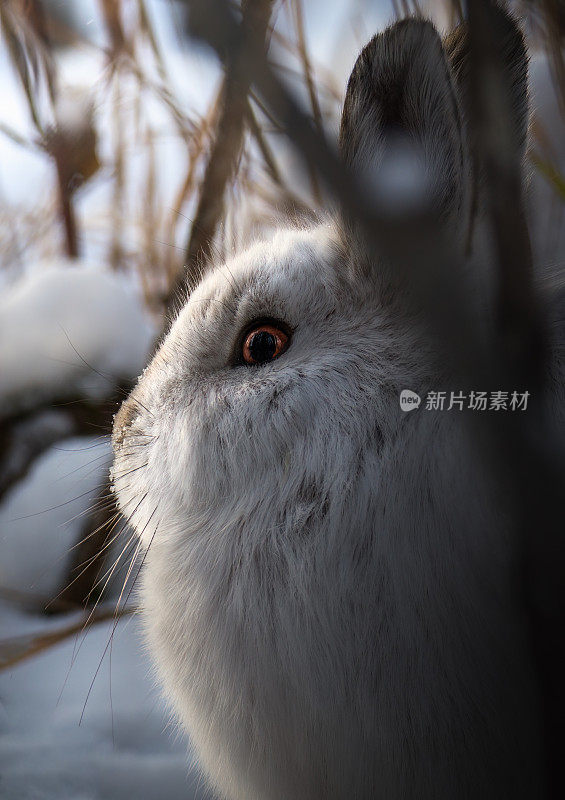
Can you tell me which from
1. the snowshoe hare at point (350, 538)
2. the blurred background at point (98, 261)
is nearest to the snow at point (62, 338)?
the blurred background at point (98, 261)

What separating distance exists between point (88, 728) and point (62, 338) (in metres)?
0.47

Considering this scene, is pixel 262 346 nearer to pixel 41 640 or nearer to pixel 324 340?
pixel 324 340

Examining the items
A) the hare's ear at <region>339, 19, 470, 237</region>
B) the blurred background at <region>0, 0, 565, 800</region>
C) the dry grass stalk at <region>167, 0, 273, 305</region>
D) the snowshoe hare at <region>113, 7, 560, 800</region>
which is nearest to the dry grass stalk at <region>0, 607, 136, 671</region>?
the blurred background at <region>0, 0, 565, 800</region>

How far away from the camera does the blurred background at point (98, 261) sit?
1.90 feet

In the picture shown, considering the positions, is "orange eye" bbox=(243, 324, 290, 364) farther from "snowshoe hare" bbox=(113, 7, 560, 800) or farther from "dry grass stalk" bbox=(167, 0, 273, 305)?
"dry grass stalk" bbox=(167, 0, 273, 305)

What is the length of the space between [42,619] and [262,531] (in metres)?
0.46

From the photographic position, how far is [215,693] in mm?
481

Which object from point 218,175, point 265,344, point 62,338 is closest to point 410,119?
point 265,344

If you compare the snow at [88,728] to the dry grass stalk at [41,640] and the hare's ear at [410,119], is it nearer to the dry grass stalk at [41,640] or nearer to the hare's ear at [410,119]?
the dry grass stalk at [41,640]

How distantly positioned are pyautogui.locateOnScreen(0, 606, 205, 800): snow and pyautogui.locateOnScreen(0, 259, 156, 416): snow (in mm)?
279

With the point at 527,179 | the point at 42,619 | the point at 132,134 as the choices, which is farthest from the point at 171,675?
the point at 132,134

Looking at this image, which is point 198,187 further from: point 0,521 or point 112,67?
point 0,521

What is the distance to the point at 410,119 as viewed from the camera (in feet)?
1.48

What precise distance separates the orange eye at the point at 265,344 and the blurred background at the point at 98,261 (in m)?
0.15
